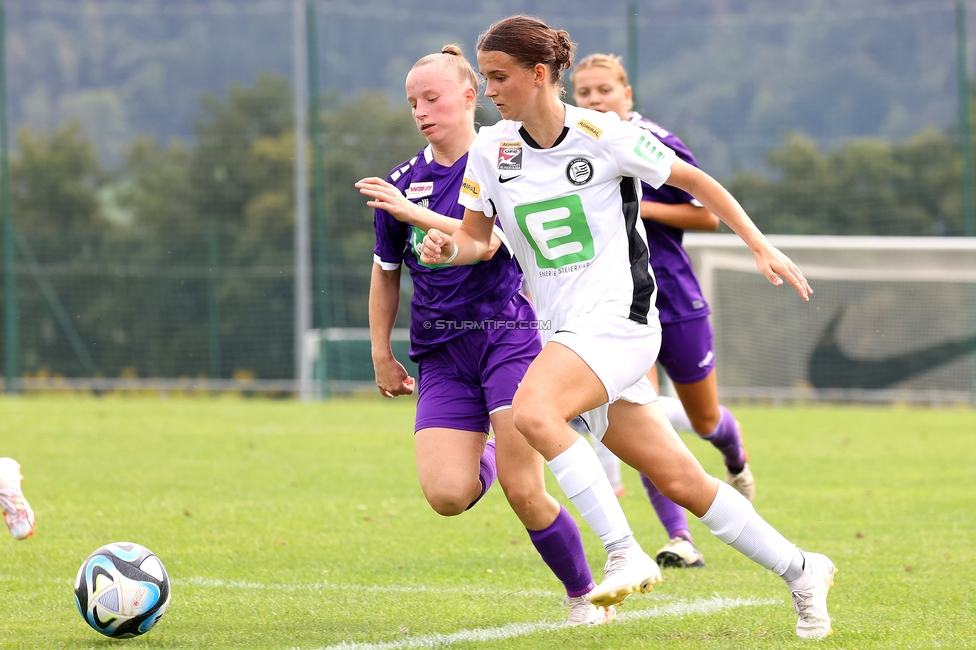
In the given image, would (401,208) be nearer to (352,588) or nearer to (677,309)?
(352,588)

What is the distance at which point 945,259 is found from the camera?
58.3ft

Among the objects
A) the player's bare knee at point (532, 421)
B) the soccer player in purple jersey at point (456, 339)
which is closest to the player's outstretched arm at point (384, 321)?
the soccer player in purple jersey at point (456, 339)

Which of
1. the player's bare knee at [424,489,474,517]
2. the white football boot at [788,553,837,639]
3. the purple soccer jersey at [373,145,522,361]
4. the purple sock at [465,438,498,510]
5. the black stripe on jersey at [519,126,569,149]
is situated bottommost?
the white football boot at [788,553,837,639]

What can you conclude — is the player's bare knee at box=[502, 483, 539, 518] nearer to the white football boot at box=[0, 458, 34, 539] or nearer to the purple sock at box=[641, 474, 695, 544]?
the purple sock at box=[641, 474, 695, 544]

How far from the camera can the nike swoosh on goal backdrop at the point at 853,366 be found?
17.9 m

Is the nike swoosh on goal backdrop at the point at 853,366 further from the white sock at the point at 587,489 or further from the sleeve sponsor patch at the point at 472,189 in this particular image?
the white sock at the point at 587,489

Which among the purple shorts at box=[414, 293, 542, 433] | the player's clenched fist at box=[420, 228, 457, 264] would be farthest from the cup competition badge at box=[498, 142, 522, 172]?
the purple shorts at box=[414, 293, 542, 433]

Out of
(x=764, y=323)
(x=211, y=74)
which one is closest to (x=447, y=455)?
(x=764, y=323)

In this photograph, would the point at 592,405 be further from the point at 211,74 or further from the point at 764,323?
the point at 211,74

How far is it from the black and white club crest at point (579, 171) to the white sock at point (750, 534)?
1.07 meters

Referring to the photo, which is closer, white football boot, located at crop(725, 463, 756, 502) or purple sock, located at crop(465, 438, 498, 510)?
purple sock, located at crop(465, 438, 498, 510)

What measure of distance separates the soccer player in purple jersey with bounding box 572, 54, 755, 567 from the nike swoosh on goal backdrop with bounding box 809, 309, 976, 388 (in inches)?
489

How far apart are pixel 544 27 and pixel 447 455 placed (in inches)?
58.9

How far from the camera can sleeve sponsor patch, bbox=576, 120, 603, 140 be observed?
3949mm
